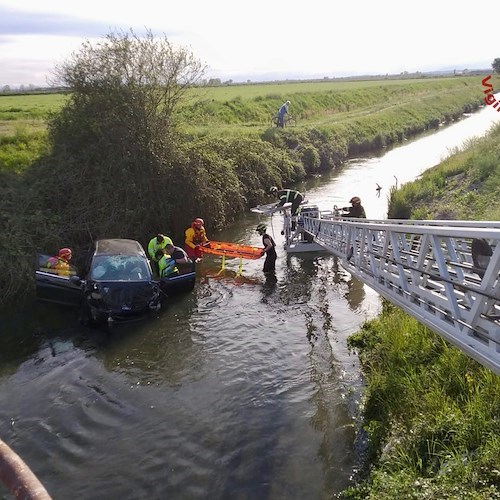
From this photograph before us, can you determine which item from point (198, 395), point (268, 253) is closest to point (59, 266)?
point (198, 395)

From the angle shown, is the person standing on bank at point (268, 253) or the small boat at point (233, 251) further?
the small boat at point (233, 251)

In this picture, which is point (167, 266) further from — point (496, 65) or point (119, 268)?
point (496, 65)

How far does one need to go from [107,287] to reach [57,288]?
146 centimetres

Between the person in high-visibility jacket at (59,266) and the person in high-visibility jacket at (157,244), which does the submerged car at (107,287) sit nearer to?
the person in high-visibility jacket at (59,266)

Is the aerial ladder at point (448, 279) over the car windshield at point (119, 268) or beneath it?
over

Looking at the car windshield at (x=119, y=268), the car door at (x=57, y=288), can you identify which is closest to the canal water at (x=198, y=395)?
the car door at (x=57, y=288)

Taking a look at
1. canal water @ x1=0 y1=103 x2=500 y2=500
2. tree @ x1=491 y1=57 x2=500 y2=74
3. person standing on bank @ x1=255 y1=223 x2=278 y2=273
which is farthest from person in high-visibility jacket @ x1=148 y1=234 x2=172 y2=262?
tree @ x1=491 y1=57 x2=500 y2=74

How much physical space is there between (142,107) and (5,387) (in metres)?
11.9

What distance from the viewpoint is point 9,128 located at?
22.5m

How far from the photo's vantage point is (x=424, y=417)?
6484 millimetres

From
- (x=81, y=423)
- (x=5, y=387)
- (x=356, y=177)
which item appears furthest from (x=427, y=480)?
(x=356, y=177)

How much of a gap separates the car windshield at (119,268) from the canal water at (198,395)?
3.90ft

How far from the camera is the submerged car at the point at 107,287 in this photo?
11.5 metres

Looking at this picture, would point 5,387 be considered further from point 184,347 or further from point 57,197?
point 57,197
